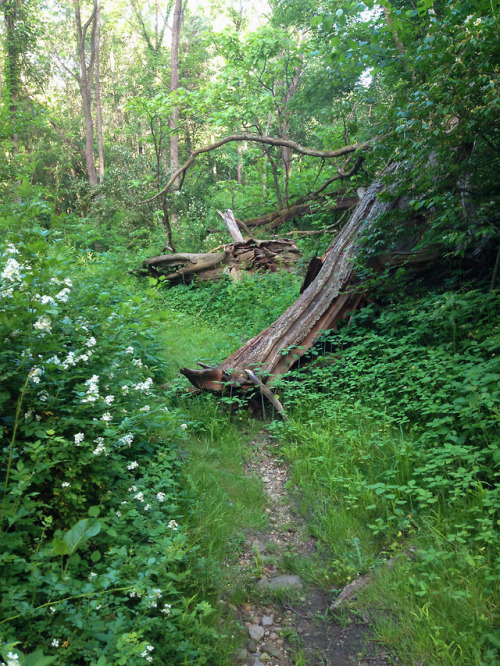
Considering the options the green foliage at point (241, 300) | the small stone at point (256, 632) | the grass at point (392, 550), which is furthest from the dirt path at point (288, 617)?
the green foliage at point (241, 300)

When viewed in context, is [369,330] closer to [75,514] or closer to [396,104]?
[396,104]

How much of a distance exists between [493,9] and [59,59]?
34.9 m

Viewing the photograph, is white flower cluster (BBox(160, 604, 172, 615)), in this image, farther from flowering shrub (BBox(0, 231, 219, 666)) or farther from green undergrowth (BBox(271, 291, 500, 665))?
green undergrowth (BBox(271, 291, 500, 665))

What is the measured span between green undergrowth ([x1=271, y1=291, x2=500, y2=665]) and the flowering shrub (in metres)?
1.16

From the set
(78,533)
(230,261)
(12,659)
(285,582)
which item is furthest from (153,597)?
(230,261)

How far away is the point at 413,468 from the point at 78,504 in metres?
2.50

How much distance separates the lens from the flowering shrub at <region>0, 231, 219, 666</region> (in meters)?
1.79

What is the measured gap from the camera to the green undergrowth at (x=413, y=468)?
2.30 m

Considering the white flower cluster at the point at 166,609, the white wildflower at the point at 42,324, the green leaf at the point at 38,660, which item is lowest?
the white flower cluster at the point at 166,609

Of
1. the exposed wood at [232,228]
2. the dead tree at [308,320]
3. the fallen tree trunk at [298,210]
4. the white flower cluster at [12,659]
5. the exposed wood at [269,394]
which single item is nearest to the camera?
the white flower cluster at [12,659]

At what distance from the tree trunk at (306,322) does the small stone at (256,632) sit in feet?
8.81

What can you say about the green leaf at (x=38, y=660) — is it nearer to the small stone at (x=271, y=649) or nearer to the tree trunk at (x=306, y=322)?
the small stone at (x=271, y=649)

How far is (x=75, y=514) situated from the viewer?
2.32 meters

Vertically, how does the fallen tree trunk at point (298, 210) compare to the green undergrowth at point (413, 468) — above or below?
above
